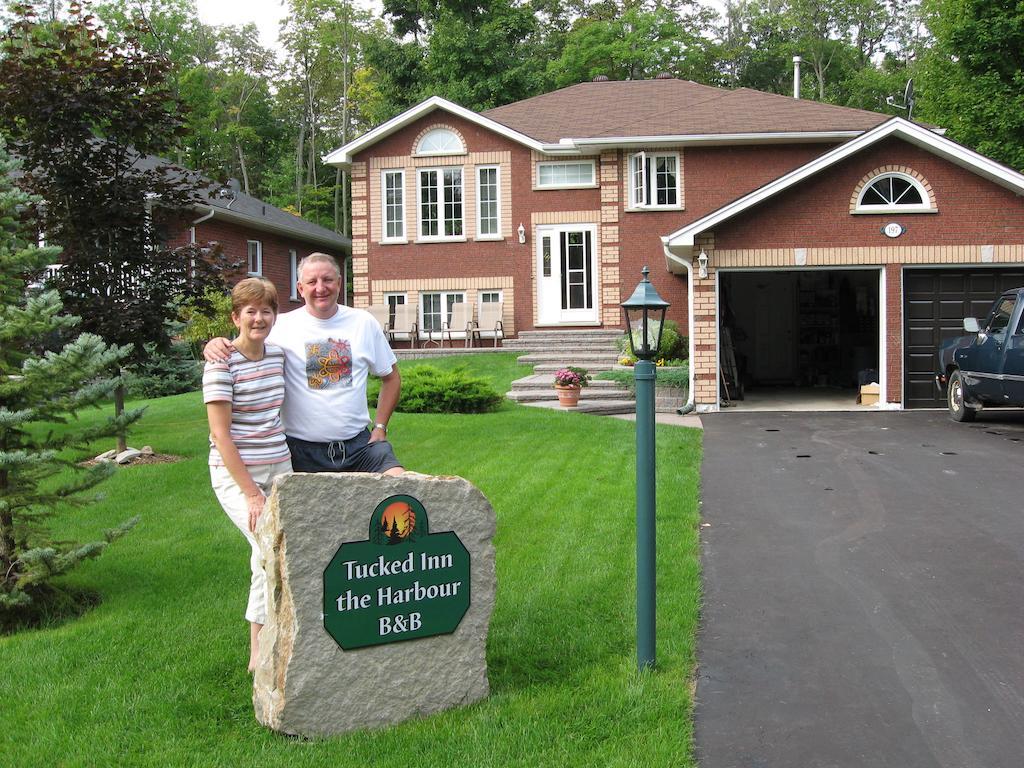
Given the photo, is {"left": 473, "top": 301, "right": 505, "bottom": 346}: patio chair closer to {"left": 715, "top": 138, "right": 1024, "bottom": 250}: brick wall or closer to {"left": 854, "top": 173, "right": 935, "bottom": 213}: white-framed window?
{"left": 715, "top": 138, "right": 1024, "bottom": 250}: brick wall

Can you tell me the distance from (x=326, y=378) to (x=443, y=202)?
66.9ft

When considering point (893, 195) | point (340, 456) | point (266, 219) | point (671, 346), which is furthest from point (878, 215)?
point (266, 219)

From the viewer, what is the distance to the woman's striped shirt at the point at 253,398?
4.14 meters

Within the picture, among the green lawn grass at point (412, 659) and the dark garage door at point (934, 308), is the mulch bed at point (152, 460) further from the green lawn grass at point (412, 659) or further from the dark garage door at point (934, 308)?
the dark garage door at point (934, 308)

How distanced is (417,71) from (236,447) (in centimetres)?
3310

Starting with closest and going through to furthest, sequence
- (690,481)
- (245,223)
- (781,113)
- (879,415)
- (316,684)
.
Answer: (316,684), (690,481), (879,415), (781,113), (245,223)

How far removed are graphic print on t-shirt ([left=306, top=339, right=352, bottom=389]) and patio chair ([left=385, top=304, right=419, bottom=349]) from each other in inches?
767

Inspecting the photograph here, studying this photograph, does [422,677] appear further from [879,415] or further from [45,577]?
[879,415]

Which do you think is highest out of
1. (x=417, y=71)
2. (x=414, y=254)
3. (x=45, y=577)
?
(x=417, y=71)

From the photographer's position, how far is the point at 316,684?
4020 mm

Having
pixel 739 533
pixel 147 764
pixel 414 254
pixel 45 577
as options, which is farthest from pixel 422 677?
pixel 414 254

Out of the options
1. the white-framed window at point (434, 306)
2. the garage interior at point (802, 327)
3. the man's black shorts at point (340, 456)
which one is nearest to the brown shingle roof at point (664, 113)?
the garage interior at point (802, 327)

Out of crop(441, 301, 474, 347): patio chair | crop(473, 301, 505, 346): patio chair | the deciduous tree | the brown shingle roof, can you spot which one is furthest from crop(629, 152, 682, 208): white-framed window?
the deciduous tree

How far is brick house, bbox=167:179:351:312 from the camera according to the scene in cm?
2625
